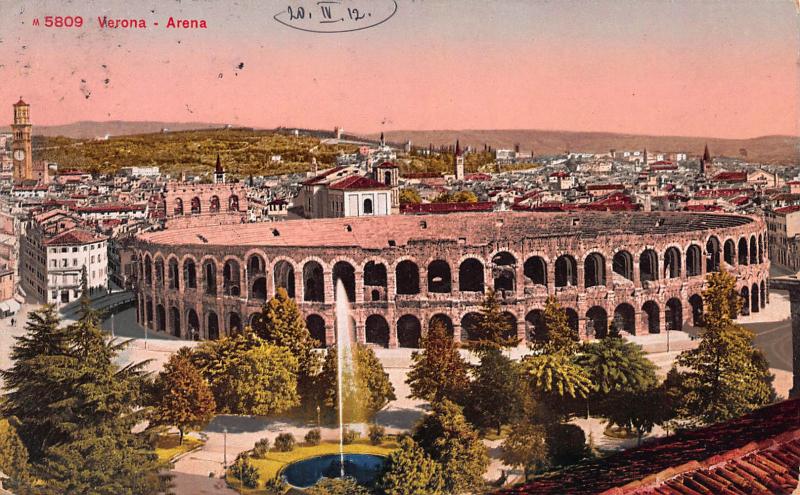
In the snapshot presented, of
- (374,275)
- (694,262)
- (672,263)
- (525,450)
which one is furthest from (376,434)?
(694,262)

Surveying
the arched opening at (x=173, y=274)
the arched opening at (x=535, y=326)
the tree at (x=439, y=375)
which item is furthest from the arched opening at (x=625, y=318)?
the arched opening at (x=173, y=274)

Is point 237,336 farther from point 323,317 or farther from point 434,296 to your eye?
point 434,296

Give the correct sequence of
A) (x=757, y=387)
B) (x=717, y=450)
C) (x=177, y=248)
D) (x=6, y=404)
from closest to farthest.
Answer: (x=717, y=450) → (x=6, y=404) → (x=757, y=387) → (x=177, y=248)

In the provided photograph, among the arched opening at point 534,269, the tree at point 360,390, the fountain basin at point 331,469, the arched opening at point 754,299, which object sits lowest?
the fountain basin at point 331,469

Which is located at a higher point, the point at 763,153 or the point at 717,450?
the point at 763,153

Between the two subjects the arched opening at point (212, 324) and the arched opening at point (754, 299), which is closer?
the arched opening at point (212, 324)

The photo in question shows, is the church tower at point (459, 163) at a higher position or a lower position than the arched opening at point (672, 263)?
higher

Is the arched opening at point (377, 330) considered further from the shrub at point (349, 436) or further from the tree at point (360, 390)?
the shrub at point (349, 436)

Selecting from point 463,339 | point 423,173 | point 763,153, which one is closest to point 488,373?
point 463,339
